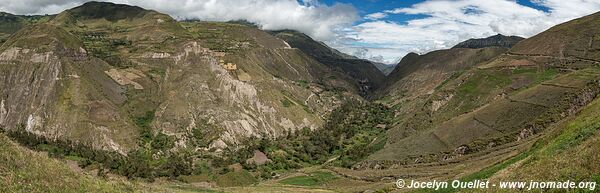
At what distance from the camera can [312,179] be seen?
363 feet

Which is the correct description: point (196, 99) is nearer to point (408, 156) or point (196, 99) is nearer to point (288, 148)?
point (288, 148)

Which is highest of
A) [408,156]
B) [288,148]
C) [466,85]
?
[466,85]

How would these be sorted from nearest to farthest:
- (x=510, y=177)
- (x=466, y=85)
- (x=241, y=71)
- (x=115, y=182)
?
(x=510, y=177) < (x=115, y=182) < (x=466, y=85) < (x=241, y=71)

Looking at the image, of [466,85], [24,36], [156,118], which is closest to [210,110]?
[156,118]

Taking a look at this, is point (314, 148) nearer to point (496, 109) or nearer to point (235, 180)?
point (235, 180)

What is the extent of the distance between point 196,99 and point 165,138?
23.8 m

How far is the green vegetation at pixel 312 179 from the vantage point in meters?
107

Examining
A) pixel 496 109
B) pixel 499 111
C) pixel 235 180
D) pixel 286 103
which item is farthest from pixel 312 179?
pixel 286 103

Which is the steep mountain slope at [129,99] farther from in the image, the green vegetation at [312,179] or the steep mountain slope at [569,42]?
the steep mountain slope at [569,42]

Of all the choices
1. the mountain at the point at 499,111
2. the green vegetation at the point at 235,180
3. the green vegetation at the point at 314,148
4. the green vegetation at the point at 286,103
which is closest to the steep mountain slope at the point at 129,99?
the green vegetation at the point at 286,103

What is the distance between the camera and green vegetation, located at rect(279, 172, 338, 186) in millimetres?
106613

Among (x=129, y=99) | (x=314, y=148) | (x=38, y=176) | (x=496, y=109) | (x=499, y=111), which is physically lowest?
(x=314, y=148)

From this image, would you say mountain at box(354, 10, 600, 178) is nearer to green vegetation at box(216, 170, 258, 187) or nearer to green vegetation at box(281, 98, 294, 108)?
green vegetation at box(216, 170, 258, 187)

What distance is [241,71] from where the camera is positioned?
199m
